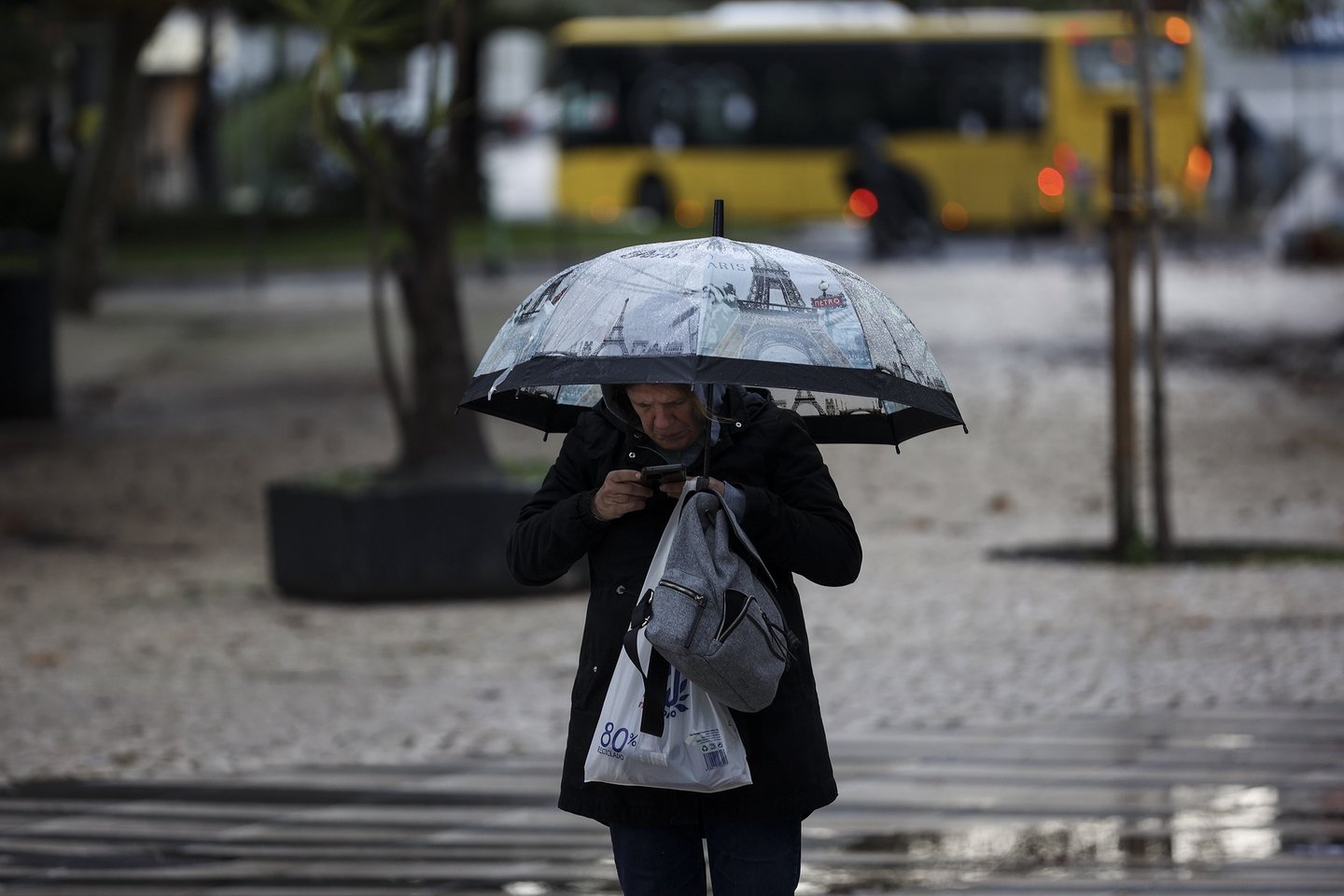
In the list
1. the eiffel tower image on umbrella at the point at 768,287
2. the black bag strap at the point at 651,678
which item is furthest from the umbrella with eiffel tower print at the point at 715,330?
the black bag strap at the point at 651,678

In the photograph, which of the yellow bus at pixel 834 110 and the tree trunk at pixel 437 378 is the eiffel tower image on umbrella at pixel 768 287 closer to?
the tree trunk at pixel 437 378

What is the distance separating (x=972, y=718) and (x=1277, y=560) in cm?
348

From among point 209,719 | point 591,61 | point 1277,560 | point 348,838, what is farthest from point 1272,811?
point 591,61

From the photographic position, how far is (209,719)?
746 cm

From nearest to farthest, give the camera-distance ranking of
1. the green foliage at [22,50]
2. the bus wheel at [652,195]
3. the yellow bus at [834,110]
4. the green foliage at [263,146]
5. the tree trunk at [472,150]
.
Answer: the green foliage at [22,50], the green foliage at [263,146], the yellow bus at [834,110], the bus wheel at [652,195], the tree trunk at [472,150]

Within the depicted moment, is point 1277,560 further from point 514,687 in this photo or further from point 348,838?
point 348,838

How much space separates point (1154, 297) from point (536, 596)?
3.18 metres

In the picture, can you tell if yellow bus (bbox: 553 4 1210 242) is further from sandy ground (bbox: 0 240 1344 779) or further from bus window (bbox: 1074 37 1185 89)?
sandy ground (bbox: 0 240 1344 779)

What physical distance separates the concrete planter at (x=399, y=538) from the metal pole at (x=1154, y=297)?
2681mm

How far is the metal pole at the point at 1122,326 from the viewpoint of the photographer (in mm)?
10078

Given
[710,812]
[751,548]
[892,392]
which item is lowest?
[710,812]

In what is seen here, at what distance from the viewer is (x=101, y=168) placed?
23.7 m

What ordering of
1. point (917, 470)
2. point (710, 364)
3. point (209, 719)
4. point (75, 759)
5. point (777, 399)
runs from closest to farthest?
1. point (710, 364)
2. point (777, 399)
3. point (75, 759)
4. point (209, 719)
5. point (917, 470)

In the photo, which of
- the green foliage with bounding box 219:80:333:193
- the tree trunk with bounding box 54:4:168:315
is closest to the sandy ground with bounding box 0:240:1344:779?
the tree trunk with bounding box 54:4:168:315
